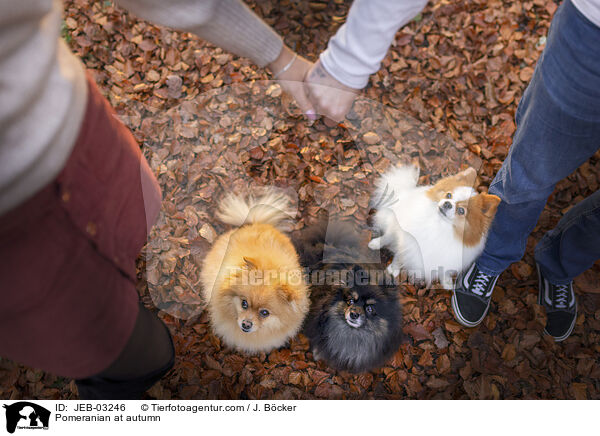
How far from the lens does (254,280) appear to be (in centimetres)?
162

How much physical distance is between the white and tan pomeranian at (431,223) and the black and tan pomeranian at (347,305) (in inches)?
8.3

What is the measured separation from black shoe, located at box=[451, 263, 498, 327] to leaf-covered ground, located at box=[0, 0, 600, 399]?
0.07m

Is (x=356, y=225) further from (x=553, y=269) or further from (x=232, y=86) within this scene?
(x=232, y=86)

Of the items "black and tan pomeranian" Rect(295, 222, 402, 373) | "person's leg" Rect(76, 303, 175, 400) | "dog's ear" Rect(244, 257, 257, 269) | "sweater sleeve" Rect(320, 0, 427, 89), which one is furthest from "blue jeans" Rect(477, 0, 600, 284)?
"person's leg" Rect(76, 303, 175, 400)

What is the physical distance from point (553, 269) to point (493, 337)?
0.50 metres

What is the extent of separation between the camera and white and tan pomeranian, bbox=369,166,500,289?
1775 millimetres

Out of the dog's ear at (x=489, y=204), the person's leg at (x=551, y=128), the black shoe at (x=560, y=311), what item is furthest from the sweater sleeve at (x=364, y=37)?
the black shoe at (x=560, y=311)

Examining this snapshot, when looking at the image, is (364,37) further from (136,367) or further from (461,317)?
(461,317)

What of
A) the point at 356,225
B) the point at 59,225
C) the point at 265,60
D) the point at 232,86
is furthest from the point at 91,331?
the point at 232,86

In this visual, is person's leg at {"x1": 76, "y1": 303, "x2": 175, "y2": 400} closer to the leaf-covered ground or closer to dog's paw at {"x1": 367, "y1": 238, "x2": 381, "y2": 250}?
the leaf-covered ground

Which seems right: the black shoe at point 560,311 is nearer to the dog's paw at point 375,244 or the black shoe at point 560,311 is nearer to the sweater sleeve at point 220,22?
the dog's paw at point 375,244

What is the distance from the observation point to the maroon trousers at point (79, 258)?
708mm

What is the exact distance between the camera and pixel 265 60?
4.49ft
